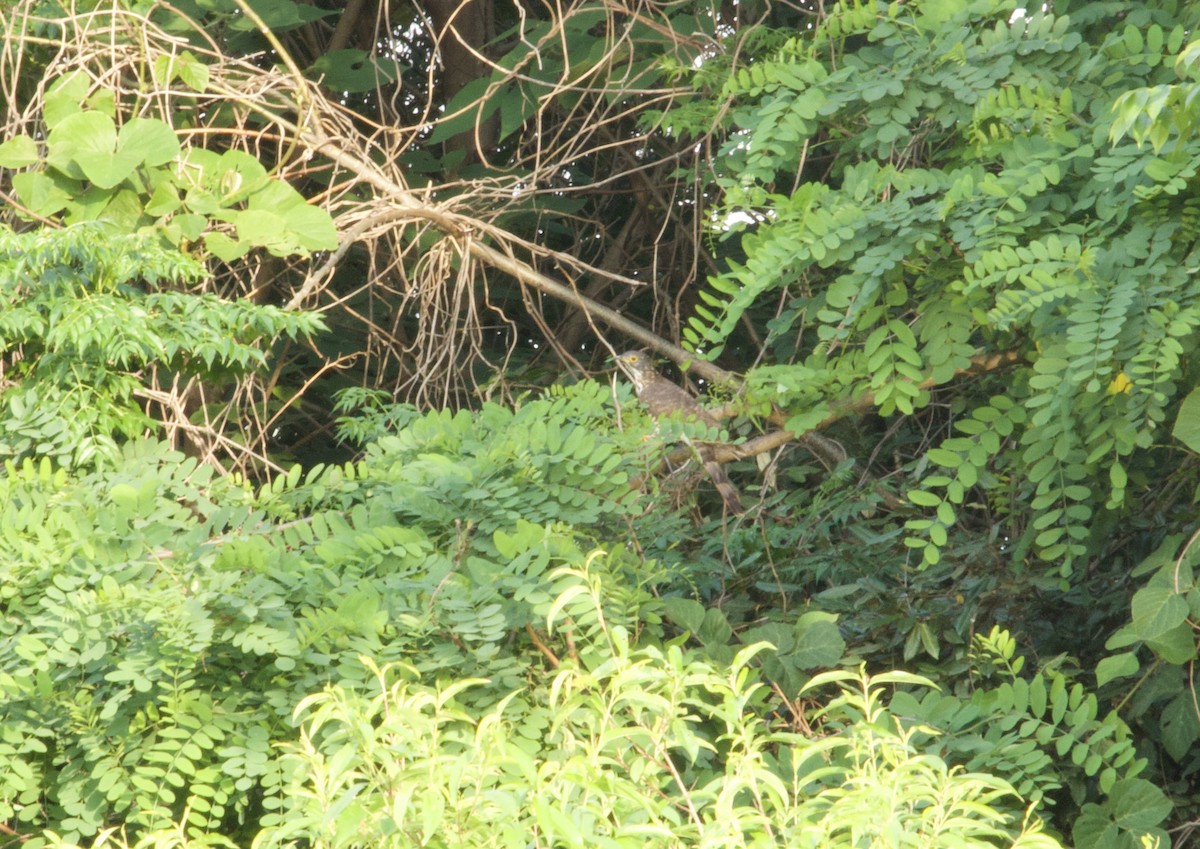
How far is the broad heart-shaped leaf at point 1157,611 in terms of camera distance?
273cm

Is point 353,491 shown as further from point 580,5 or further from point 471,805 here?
point 580,5

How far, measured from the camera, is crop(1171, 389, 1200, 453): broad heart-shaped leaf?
2764 millimetres

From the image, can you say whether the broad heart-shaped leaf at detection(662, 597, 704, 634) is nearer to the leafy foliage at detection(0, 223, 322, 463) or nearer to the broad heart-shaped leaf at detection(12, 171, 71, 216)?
→ the leafy foliage at detection(0, 223, 322, 463)

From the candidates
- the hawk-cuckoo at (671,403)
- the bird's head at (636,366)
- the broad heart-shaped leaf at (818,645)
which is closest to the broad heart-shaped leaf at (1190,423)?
the broad heart-shaped leaf at (818,645)

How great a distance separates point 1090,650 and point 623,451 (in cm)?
170

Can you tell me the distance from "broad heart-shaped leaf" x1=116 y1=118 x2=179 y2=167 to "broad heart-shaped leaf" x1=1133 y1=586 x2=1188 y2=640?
9.67 feet

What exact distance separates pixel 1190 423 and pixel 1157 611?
0.43 metres

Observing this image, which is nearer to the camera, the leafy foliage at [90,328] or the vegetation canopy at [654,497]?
the vegetation canopy at [654,497]

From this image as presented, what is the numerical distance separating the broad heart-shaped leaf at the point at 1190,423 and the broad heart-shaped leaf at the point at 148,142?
2.87m

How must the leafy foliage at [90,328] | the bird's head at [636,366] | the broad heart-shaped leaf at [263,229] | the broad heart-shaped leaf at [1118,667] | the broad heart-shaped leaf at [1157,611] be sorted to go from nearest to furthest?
1. the broad heart-shaped leaf at [1157,611]
2. the broad heart-shaped leaf at [1118,667]
3. the leafy foliage at [90,328]
4. the broad heart-shaped leaf at [263,229]
5. the bird's head at [636,366]

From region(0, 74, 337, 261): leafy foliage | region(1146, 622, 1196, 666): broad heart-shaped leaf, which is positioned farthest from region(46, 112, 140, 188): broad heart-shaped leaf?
region(1146, 622, 1196, 666): broad heart-shaped leaf

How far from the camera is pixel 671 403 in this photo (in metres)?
4.11

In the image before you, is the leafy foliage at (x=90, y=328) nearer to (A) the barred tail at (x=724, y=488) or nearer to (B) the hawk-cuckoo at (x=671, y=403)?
(B) the hawk-cuckoo at (x=671, y=403)

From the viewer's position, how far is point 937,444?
4805 mm
